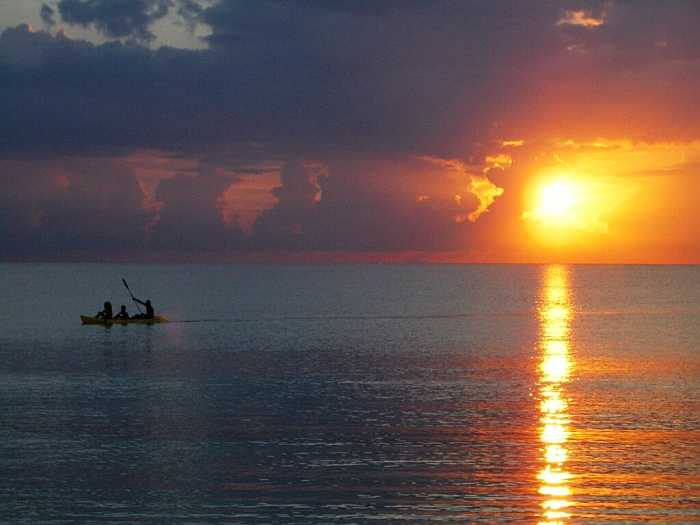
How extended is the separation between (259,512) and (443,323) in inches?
3992

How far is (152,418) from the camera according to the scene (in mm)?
49625

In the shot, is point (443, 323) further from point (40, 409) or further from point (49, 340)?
point (40, 409)

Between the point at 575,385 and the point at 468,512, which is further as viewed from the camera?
the point at 575,385

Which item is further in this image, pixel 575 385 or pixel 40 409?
pixel 575 385

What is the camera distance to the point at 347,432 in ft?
149

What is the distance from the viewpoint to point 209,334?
351 feet

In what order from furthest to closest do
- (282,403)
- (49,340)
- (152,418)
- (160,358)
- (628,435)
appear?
(49,340) < (160,358) < (282,403) < (152,418) < (628,435)

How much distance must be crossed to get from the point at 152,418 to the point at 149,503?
17.2 meters

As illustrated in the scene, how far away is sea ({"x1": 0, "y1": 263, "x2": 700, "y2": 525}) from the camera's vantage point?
32219 millimetres

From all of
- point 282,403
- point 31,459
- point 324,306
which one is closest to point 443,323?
point 324,306

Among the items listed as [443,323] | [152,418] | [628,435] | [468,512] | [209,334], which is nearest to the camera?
[468,512]

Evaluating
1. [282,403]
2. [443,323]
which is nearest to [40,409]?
[282,403]

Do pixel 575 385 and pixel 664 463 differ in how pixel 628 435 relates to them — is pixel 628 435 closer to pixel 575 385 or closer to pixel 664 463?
pixel 664 463

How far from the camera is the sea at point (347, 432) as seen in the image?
106 ft
